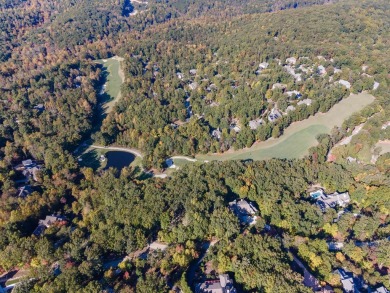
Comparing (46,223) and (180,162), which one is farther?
(180,162)

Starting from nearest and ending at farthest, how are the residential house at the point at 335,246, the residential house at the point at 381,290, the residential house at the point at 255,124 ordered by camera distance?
the residential house at the point at 381,290 → the residential house at the point at 335,246 → the residential house at the point at 255,124

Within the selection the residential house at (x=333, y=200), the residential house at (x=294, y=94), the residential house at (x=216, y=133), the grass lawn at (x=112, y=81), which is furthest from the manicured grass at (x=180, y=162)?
the residential house at (x=294, y=94)

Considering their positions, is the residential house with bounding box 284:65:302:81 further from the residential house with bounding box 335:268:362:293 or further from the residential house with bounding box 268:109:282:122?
the residential house with bounding box 335:268:362:293

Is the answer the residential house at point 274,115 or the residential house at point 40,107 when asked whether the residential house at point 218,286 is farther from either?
the residential house at point 40,107

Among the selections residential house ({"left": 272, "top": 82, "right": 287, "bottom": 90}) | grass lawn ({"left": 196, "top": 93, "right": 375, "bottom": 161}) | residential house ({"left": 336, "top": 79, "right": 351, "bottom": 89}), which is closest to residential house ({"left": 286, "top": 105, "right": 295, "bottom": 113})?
grass lawn ({"left": 196, "top": 93, "right": 375, "bottom": 161})

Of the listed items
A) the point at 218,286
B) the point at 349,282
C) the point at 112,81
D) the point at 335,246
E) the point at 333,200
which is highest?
the point at 112,81

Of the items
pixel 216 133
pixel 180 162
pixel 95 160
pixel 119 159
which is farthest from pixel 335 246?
pixel 95 160

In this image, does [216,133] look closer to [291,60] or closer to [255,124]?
[255,124]

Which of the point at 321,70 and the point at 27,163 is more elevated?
the point at 321,70
